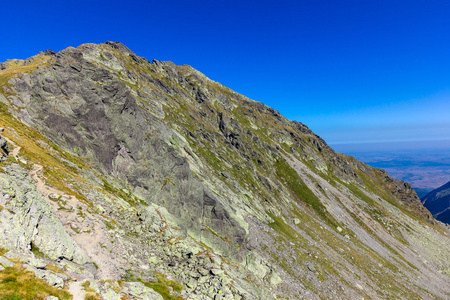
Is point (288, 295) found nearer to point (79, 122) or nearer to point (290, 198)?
point (79, 122)

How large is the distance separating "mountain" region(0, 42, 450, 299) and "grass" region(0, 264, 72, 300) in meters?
0.12

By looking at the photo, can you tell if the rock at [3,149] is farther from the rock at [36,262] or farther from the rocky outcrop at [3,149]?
the rock at [36,262]

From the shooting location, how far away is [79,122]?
114 ft

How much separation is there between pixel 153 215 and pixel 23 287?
56.1 feet

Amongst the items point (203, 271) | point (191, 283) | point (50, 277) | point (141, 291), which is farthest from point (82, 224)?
point (203, 271)

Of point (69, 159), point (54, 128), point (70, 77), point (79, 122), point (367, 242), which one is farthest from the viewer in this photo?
point (367, 242)

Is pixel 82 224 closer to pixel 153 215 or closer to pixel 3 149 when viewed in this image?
pixel 153 215

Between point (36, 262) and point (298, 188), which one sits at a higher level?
point (298, 188)

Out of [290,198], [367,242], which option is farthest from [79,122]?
[367,242]

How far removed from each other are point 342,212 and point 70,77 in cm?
11706

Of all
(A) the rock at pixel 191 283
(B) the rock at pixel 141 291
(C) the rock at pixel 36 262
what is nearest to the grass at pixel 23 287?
(C) the rock at pixel 36 262

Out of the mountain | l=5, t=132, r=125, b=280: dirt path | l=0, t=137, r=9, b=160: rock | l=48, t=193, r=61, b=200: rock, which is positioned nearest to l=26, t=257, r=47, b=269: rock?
the mountain

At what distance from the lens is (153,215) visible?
2783cm

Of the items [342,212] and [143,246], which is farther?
[342,212]
